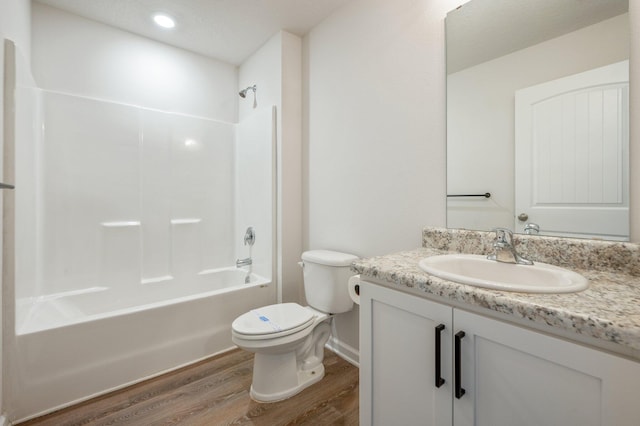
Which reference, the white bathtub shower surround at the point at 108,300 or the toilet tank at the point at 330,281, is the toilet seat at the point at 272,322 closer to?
the toilet tank at the point at 330,281

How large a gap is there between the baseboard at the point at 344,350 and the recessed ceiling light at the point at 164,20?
2734 millimetres

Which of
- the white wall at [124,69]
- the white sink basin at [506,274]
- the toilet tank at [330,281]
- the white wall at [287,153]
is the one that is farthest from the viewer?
the white wall at [287,153]

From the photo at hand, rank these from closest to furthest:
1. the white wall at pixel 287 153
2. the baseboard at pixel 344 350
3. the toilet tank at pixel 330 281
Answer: the toilet tank at pixel 330 281, the baseboard at pixel 344 350, the white wall at pixel 287 153

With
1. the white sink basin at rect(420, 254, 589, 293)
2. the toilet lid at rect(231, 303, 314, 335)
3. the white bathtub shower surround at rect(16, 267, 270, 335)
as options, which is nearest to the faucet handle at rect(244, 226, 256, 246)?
the white bathtub shower surround at rect(16, 267, 270, 335)

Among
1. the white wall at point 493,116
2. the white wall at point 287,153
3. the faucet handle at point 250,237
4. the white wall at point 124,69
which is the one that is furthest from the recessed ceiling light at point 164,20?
the white wall at point 493,116

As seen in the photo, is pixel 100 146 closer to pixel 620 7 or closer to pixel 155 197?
pixel 155 197

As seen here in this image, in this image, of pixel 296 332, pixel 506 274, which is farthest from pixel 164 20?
pixel 506 274

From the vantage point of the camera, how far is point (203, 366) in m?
1.88

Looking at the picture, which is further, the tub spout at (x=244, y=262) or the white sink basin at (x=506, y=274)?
the tub spout at (x=244, y=262)

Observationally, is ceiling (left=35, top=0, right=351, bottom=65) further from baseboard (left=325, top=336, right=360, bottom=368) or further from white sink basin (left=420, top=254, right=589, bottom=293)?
baseboard (left=325, top=336, right=360, bottom=368)

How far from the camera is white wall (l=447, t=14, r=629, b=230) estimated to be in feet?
3.45

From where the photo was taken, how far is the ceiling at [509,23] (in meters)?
1.04

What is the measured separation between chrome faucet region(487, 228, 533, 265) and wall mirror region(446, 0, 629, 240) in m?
0.15

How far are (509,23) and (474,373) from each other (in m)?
1.42
